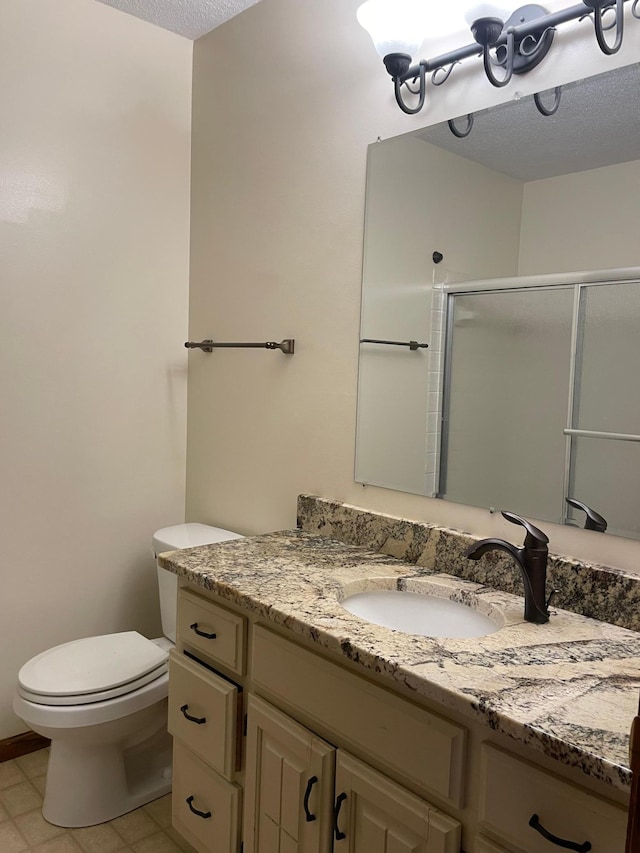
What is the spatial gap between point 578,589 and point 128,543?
169cm

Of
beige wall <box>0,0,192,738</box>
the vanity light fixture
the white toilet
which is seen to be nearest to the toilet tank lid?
the white toilet

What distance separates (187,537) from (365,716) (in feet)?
4.01

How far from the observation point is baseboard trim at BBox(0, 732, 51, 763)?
2240 mm

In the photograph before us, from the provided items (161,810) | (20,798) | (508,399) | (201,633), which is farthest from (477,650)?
(20,798)

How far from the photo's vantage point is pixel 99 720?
1844 mm

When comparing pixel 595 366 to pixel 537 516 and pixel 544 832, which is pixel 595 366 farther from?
pixel 544 832

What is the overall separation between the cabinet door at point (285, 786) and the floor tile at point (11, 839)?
79cm

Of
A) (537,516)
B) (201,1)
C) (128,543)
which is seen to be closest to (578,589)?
(537,516)

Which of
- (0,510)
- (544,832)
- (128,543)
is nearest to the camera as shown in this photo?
(544,832)

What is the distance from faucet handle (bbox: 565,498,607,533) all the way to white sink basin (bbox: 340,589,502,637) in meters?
0.29

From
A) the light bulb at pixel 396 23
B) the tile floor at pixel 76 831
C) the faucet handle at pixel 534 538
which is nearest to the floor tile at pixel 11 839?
the tile floor at pixel 76 831

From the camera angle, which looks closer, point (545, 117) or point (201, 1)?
point (545, 117)

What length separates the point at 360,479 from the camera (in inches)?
75.2

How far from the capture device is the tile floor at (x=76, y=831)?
6.15ft
